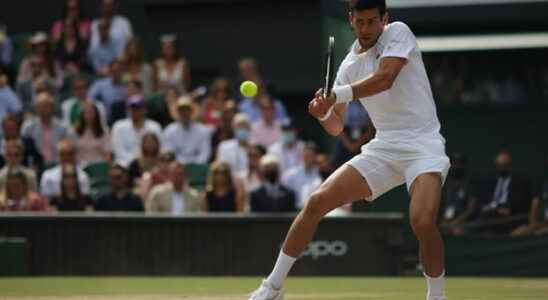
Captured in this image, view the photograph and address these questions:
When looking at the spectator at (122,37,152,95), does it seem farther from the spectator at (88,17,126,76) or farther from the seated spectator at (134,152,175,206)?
the seated spectator at (134,152,175,206)

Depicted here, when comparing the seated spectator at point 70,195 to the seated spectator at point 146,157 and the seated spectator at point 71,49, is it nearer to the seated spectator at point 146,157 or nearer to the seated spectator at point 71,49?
the seated spectator at point 146,157

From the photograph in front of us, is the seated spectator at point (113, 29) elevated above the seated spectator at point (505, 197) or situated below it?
above

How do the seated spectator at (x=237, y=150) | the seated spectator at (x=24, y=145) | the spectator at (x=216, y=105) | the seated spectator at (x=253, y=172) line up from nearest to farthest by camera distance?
the seated spectator at (x=253, y=172) < the seated spectator at (x=24, y=145) < the seated spectator at (x=237, y=150) < the spectator at (x=216, y=105)

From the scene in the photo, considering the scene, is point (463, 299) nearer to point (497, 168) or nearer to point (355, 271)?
point (355, 271)

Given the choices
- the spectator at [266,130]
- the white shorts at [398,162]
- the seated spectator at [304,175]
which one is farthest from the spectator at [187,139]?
the white shorts at [398,162]

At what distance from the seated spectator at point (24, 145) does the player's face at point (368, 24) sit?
7.48 m

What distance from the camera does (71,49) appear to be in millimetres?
16438

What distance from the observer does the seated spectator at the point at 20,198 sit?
13.1 meters

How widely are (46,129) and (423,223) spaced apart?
8107 millimetres

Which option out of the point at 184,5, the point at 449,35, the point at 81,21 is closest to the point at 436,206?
the point at 449,35

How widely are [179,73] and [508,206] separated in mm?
4767

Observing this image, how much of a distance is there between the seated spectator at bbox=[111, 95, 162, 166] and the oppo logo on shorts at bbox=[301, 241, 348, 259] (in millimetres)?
2532

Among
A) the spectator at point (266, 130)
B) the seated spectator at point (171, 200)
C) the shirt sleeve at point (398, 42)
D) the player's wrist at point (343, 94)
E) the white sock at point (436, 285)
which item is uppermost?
the shirt sleeve at point (398, 42)

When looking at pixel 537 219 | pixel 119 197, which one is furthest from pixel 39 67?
pixel 537 219
